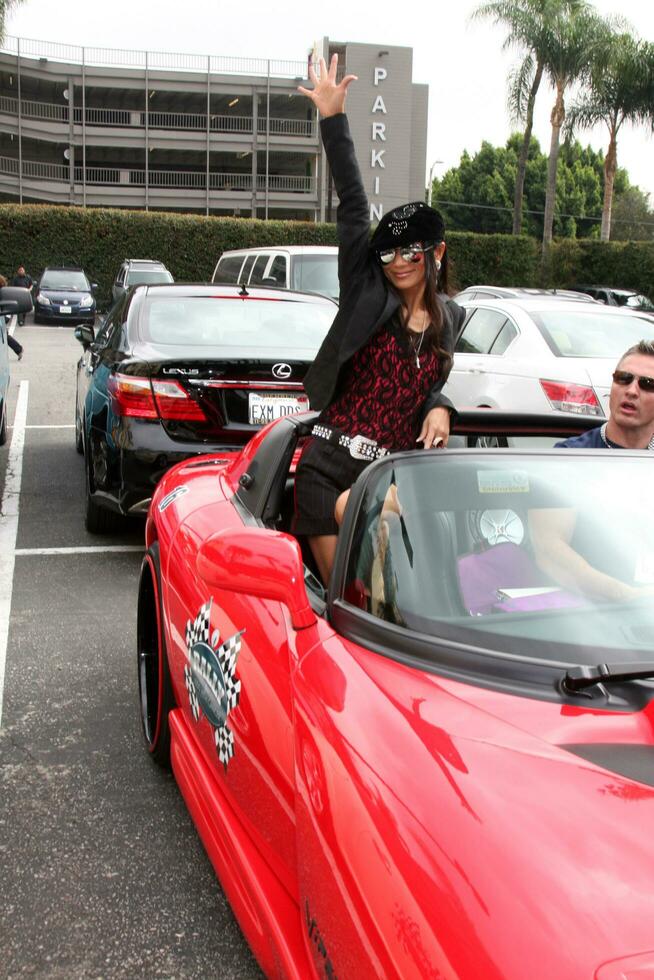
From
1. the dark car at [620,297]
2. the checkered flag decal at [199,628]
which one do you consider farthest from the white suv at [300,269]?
the dark car at [620,297]

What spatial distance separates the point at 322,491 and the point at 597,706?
135cm

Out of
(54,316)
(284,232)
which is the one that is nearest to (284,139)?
(284,232)

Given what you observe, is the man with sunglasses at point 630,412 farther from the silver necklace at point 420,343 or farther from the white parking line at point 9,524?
the white parking line at point 9,524

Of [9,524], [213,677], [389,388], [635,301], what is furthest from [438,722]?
[635,301]

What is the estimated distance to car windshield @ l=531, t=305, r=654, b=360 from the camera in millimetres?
8242

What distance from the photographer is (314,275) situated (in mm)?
15594

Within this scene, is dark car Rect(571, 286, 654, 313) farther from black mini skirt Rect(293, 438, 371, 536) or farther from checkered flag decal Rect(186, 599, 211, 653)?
checkered flag decal Rect(186, 599, 211, 653)

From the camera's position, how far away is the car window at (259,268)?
16375mm

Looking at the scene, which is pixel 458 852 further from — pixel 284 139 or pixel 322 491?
pixel 284 139

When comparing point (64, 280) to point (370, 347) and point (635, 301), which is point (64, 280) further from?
point (370, 347)

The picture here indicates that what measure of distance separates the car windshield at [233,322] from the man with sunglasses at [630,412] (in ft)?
9.86

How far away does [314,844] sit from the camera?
6.07 ft

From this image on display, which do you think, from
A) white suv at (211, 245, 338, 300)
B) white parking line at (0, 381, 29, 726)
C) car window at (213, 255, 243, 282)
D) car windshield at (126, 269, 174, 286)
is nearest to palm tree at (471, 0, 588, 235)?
car windshield at (126, 269, 174, 286)

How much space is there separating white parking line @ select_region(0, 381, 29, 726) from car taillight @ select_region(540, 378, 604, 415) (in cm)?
386
